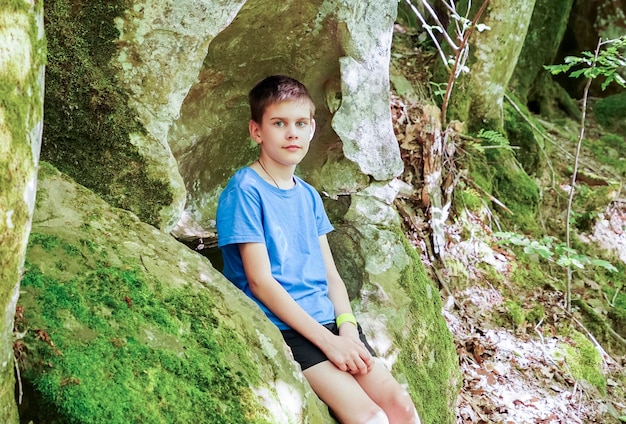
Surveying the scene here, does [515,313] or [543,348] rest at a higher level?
[515,313]

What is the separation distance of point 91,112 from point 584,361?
4295mm

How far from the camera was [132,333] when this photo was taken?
1966 mm

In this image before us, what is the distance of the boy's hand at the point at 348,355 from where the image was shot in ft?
8.67

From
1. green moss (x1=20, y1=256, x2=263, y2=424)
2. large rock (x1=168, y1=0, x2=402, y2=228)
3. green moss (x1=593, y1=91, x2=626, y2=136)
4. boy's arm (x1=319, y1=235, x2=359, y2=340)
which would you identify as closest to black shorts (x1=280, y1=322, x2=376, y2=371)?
boy's arm (x1=319, y1=235, x2=359, y2=340)

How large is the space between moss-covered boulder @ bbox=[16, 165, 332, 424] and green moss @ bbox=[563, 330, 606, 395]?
3.21m

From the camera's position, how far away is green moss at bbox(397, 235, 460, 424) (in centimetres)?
349

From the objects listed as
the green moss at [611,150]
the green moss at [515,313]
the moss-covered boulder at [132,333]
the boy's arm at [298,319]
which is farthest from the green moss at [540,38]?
the moss-covered boulder at [132,333]

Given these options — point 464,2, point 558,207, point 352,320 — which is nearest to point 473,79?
point 464,2

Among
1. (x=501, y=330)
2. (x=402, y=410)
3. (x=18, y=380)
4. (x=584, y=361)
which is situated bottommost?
(x=584, y=361)

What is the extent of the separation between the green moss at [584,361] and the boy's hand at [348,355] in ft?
9.50

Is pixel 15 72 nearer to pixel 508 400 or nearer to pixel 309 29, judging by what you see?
pixel 309 29

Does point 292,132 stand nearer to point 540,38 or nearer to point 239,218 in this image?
point 239,218

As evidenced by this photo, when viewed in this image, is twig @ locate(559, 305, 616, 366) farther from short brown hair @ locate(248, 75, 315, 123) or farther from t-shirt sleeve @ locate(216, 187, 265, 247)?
t-shirt sleeve @ locate(216, 187, 265, 247)

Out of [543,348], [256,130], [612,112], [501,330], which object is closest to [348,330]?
[256,130]
